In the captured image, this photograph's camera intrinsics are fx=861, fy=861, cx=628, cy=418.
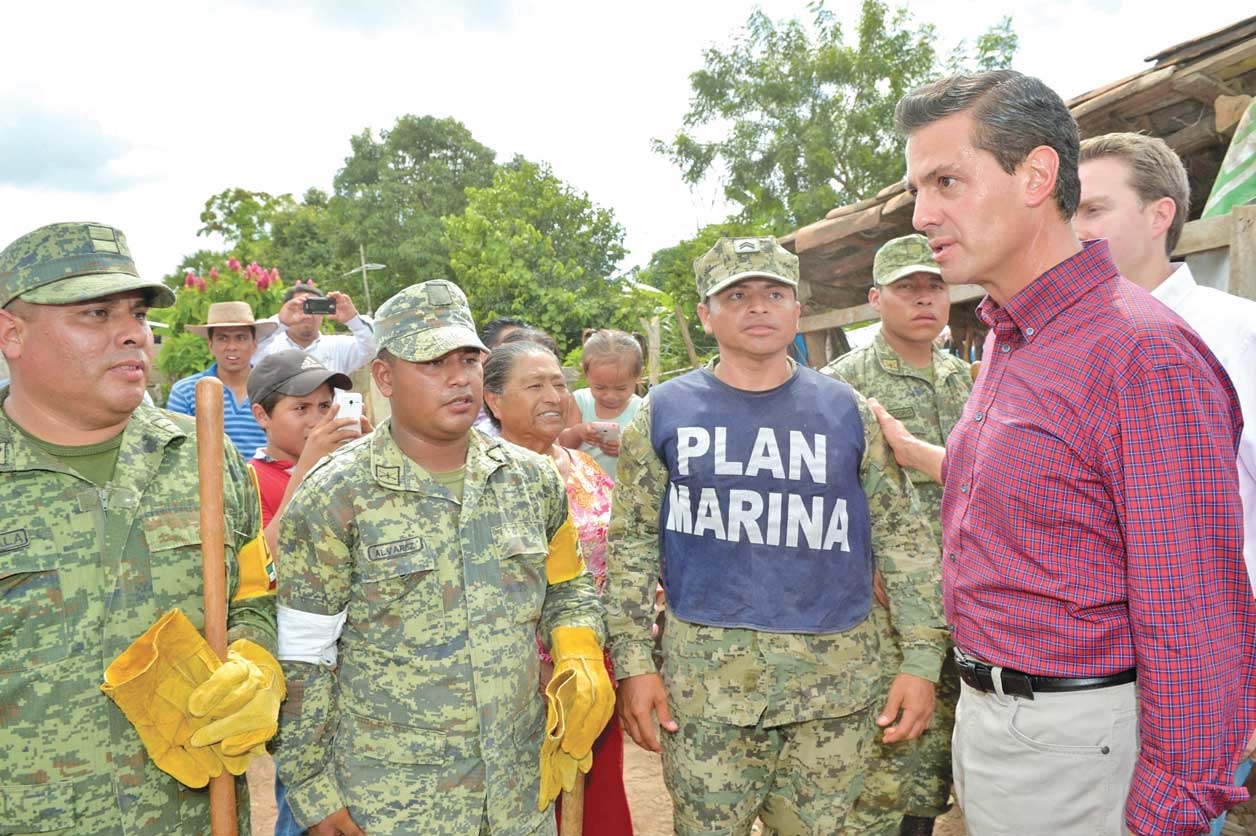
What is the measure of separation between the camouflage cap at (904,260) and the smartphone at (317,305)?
3.61 m

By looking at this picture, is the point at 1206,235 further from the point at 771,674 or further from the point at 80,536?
the point at 80,536

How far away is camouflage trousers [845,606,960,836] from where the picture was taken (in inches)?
106

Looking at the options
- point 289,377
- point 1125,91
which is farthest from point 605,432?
point 1125,91

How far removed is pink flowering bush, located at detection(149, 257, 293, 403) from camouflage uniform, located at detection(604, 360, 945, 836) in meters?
6.14

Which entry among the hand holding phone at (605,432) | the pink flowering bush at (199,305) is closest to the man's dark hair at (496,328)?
the hand holding phone at (605,432)

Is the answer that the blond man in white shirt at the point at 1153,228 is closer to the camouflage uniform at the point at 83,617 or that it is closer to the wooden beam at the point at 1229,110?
the camouflage uniform at the point at 83,617

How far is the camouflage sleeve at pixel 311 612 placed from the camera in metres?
2.14

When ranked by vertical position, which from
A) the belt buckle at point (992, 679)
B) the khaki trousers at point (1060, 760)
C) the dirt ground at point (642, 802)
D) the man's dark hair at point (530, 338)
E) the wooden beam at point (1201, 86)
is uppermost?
the wooden beam at point (1201, 86)

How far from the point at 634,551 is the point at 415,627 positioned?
2.45ft

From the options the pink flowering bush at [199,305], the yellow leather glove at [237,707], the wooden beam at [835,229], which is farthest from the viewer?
the pink flowering bush at [199,305]

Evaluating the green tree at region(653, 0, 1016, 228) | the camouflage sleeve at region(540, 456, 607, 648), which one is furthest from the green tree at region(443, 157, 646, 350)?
the camouflage sleeve at region(540, 456, 607, 648)

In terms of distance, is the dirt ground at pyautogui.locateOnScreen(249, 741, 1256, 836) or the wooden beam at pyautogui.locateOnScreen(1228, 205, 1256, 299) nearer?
the wooden beam at pyautogui.locateOnScreen(1228, 205, 1256, 299)

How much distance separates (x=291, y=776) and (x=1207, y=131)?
5.42 metres

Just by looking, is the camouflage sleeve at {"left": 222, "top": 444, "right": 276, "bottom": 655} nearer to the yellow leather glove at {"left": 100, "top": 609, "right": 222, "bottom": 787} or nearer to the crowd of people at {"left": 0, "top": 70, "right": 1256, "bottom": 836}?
the crowd of people at {"left": 0, "top": 70, "right": 1256, "bottom": 836}
